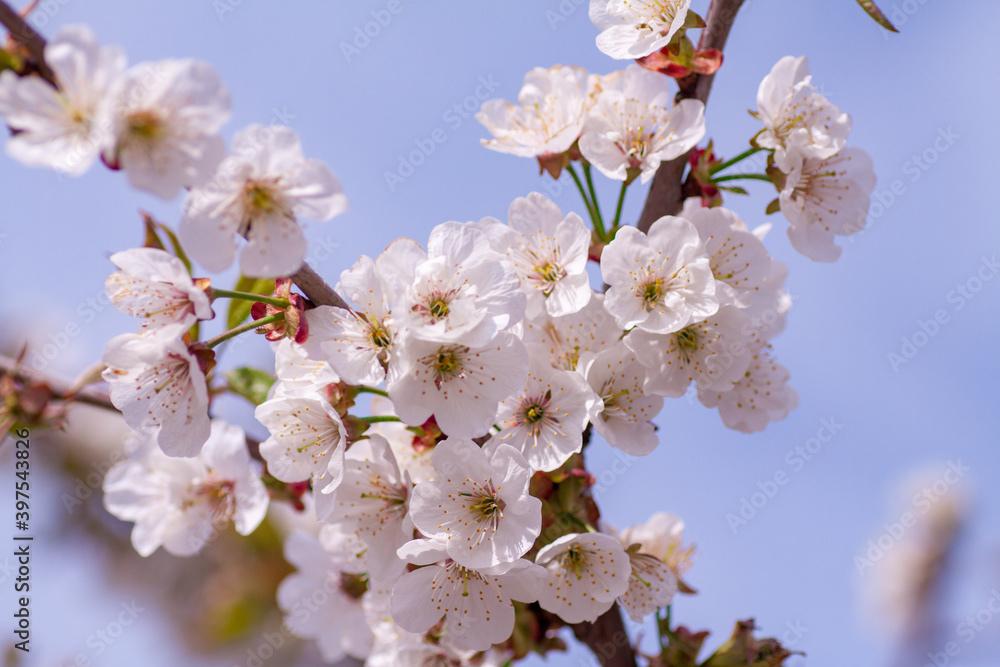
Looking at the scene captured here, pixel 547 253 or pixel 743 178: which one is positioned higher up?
pixel 743 178

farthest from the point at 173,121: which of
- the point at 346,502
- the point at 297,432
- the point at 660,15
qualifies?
the point at 660,15

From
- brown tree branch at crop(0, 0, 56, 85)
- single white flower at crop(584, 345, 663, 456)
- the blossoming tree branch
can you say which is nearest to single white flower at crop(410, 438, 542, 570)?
the blossoming tree branch

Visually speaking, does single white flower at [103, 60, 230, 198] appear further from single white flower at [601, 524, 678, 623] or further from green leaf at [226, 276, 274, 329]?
single white flower at [601, 524, 678, 623]

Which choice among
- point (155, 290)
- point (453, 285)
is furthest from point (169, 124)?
point (453, 285)

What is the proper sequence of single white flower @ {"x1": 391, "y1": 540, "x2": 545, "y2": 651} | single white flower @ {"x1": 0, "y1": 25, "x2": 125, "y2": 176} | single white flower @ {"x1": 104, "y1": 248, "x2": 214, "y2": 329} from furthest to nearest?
single white flower @ {"x1": 391, "y1": 540, "x2": 545, "y2": 651} < single white flower @ {"x1": 104, "y1": 248, "x2": 214, "y2": 329} < single white flower @ {"x1": 0, "y1": 25, "x2": 125, "y2": 176}

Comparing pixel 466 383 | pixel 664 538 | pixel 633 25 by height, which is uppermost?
pixel 633 25

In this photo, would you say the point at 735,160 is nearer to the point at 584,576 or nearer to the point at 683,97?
the point at 683,97

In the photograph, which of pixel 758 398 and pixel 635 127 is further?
pixel 758 398

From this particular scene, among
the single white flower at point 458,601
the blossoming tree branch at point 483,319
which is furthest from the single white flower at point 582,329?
the single white flower at point 458,601

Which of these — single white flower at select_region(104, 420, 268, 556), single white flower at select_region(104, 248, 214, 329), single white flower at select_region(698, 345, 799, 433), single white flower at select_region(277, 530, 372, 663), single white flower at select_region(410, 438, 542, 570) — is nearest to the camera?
single white flower at select_region(104, 248, 214, 329)
